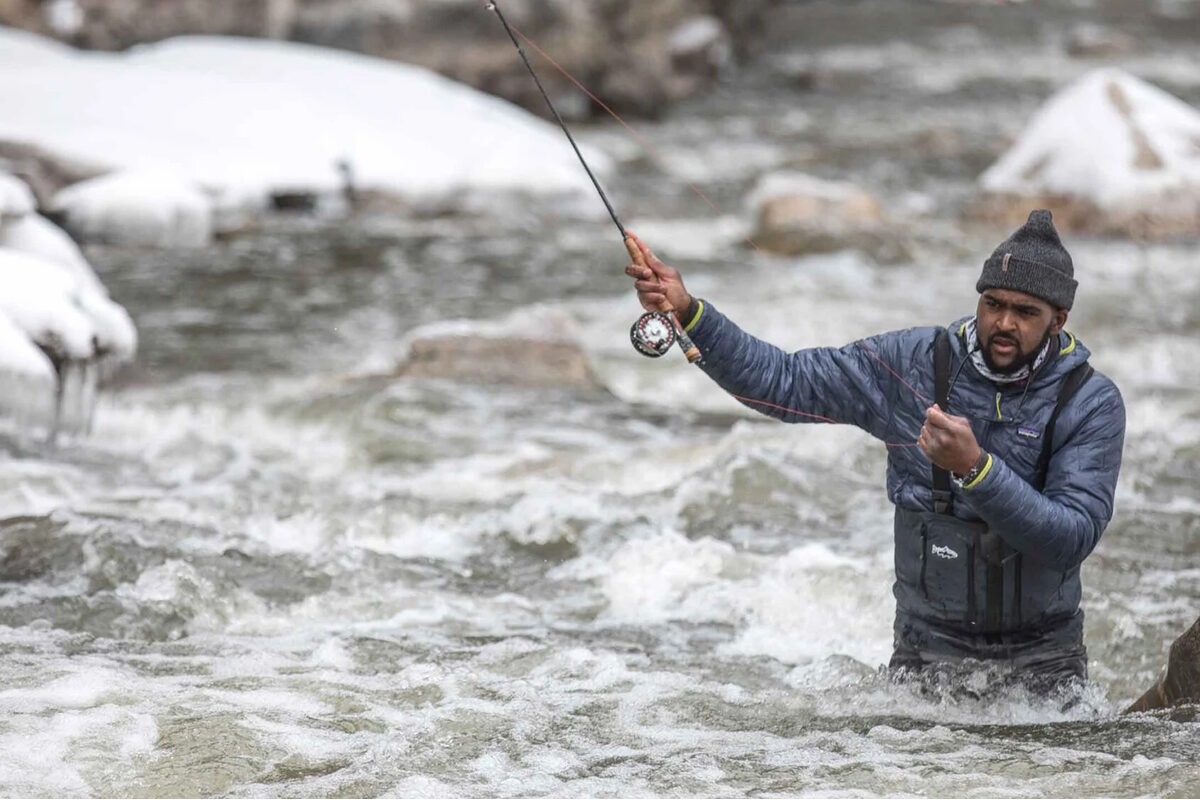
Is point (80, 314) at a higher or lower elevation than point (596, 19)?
lower

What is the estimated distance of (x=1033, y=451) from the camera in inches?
158

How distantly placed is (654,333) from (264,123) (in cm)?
1055

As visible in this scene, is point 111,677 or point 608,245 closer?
point 111,677

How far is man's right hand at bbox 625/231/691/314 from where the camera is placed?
13.4 ft

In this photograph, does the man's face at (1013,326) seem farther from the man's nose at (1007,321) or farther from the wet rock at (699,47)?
the wet rock at (699,47)

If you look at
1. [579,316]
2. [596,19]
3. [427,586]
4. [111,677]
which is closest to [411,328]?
[579,316]

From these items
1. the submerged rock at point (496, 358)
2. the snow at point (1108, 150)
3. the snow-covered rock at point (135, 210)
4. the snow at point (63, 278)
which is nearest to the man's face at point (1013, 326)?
the submerged rock at point (496, 358)

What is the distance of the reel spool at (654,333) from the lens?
4230 millimetres

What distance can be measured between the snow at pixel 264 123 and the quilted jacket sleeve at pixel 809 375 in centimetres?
915

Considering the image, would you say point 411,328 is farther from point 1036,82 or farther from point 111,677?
point 1036,82

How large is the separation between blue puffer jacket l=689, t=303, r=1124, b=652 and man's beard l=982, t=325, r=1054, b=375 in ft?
0.18

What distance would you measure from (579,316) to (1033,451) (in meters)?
7.14

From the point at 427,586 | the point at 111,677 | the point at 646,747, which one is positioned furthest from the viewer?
the point at 427,586

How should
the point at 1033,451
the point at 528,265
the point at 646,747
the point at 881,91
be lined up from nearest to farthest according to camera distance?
the point at 1033,451 → the point at 646,747 → the point at 528,265 → the point at 881,91
